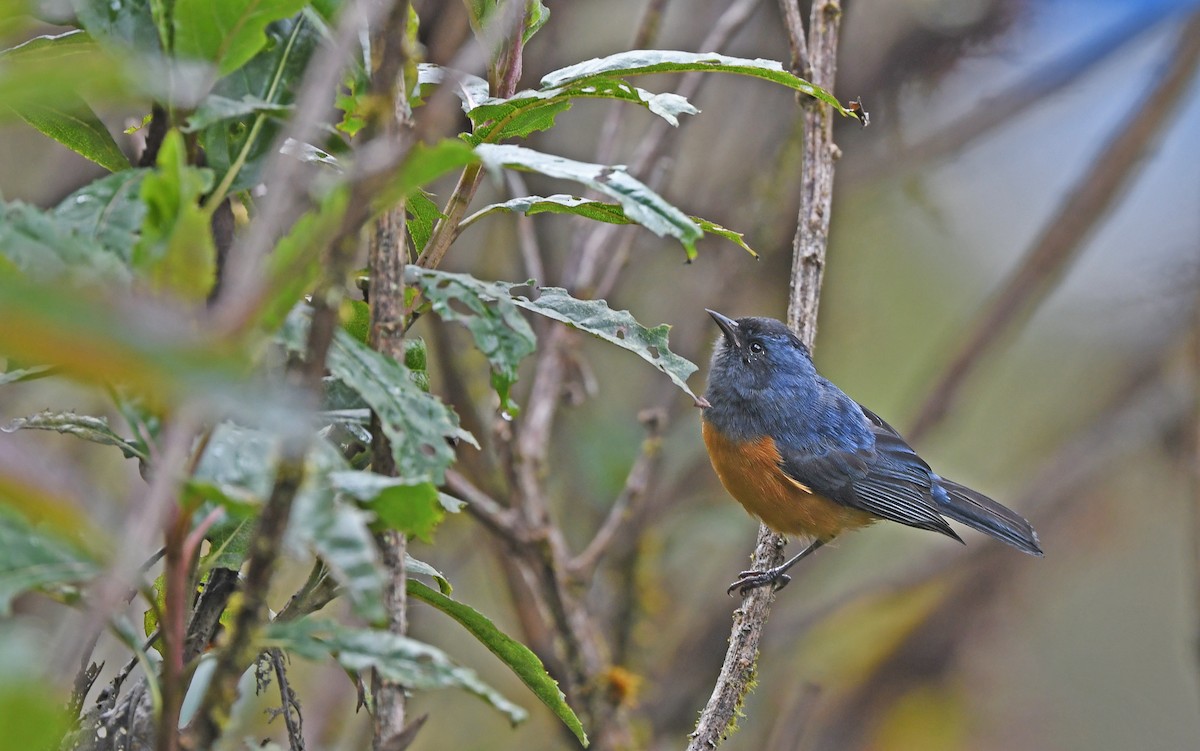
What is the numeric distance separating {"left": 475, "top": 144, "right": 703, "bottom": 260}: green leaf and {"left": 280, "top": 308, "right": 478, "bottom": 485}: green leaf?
0.27 m

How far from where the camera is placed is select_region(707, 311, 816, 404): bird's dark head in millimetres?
4203

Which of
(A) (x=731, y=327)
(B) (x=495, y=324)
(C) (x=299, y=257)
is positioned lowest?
(C) (x=299, y=257)

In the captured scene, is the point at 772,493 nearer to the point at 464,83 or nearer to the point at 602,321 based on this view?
the point at 602,321

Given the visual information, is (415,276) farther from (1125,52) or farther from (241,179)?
(1125,52)

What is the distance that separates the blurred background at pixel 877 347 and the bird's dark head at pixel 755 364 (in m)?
0.58

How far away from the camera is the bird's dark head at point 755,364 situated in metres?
4.20

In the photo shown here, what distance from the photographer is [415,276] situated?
4.68ft

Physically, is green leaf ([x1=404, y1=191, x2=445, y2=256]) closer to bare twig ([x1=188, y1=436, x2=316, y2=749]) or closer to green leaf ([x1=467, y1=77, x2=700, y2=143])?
green leaf ([x1=467, y1=77, x2=700, y2=143])

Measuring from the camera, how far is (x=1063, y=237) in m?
5.23

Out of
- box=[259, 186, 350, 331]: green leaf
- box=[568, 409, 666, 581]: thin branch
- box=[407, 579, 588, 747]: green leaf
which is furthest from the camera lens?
box=[568, 409, 666, 581]: thin branch

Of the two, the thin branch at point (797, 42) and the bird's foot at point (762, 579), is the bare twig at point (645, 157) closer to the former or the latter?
the thin branch at point (797, 42)

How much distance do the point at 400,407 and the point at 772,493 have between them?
288 centimetres

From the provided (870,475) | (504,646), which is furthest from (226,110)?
(870,475)

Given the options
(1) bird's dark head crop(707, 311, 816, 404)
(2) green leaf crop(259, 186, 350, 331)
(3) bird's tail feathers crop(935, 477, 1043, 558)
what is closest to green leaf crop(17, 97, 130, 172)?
(2) green leaf crop(259, 186, 350, 331)
